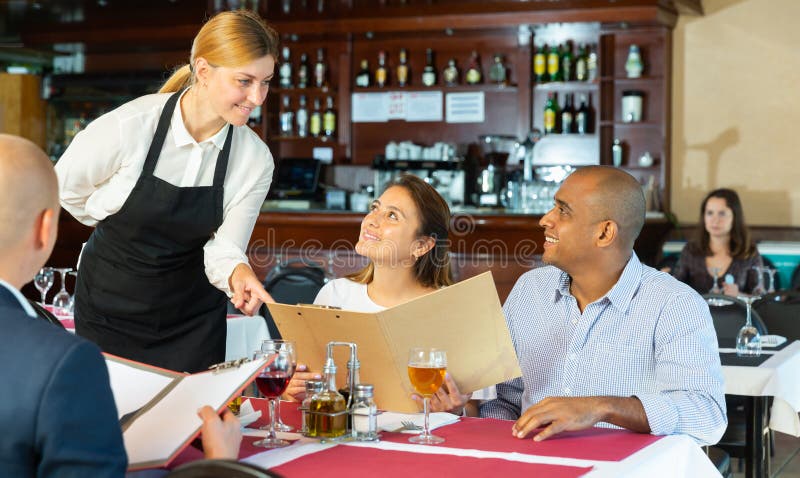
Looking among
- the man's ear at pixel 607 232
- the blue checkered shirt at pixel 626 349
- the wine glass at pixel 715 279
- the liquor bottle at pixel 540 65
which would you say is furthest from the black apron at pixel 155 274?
the liquor bottle at pixel 540 65

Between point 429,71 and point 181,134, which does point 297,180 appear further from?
point 181,134

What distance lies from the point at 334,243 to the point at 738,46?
3717 millimetres

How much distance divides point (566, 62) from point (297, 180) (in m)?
2.50

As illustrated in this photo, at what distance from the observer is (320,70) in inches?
363

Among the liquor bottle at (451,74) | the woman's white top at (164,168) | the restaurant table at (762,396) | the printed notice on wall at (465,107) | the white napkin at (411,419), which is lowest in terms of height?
the restaurant table at (762,396)

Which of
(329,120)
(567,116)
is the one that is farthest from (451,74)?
(329,120)

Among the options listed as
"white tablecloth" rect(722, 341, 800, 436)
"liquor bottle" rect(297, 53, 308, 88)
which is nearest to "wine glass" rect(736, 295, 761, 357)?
"white tablecloth" rect(722, 341, 800, 436)

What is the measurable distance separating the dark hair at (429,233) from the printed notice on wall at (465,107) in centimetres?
589

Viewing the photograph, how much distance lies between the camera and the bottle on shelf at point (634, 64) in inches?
328

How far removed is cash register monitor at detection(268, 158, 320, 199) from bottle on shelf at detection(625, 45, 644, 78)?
276cm

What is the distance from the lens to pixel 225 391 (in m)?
1.64

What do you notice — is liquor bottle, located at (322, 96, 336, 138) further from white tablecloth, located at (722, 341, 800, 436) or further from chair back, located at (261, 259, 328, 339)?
white tablecloth, located at (722, 341, 800, 436)

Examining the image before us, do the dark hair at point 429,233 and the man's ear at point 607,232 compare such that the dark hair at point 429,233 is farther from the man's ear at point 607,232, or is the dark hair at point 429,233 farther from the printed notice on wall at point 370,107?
the printed notice on wall at point 370,107

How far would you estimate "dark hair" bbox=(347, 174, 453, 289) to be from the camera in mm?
3066
